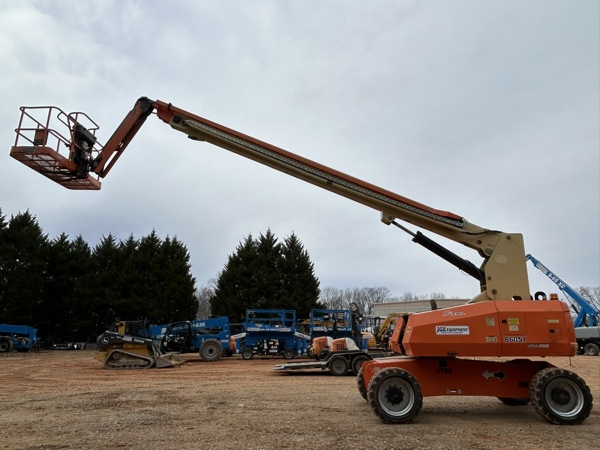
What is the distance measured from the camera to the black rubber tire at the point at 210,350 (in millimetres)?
24797

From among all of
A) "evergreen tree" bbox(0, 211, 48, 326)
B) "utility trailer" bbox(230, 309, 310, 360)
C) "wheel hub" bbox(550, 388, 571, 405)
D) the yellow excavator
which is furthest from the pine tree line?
"wheel hub" bbox(550, 388, 571, 405)

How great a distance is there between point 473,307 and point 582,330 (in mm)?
28446

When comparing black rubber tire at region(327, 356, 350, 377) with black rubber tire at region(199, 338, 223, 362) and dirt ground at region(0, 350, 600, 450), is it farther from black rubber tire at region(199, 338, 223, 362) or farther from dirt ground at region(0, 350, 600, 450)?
black rubber tire at region(199, 338, 223, 362)

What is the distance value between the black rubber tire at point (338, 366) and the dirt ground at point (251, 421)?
3338mm

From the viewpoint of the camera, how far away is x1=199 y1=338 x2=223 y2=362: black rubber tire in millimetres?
24797

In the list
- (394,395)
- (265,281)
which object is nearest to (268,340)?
(265,281)

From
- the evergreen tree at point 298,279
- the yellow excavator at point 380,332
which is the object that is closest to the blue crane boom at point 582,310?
the yellow excavator at point 380,332

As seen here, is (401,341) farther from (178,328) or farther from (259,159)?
(178,328)

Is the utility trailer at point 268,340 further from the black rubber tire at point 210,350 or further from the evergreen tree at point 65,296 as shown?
the evergreen tree at point 65,296

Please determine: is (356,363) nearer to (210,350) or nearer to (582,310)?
(210,350)

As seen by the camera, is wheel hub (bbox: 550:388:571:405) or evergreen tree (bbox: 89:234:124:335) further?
evergreen tree (bbox: 89:234:124:335)

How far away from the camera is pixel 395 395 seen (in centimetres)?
834

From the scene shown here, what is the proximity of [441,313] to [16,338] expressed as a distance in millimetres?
33819

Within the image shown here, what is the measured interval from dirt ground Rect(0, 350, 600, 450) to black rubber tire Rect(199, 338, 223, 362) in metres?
11.5
